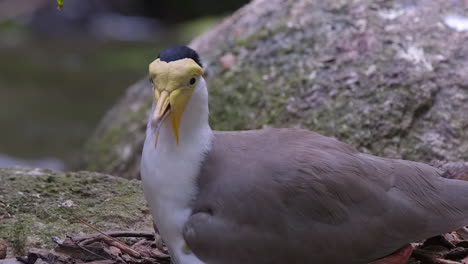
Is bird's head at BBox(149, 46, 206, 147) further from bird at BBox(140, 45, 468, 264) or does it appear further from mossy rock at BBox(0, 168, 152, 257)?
mossy rock at BBox(0, 168, 152, 257)

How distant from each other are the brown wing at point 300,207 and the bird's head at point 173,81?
36 centimetres

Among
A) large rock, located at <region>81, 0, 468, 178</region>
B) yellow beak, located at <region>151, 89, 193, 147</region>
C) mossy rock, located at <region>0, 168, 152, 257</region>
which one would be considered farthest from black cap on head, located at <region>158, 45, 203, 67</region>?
large rock, located at <region>81, 0, 468, 178</region>

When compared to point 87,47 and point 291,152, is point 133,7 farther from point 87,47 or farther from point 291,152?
point 291,152

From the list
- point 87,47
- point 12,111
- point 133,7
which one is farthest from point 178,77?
point 133,7

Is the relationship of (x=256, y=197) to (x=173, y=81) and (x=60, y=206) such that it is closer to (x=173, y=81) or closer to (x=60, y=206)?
(x=173, y=81)

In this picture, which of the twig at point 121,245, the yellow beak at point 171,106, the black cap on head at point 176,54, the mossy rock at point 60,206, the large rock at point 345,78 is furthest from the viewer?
the large rock at point 345,78

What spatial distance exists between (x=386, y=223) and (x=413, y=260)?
1.44 ft

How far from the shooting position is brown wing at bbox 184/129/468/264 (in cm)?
346

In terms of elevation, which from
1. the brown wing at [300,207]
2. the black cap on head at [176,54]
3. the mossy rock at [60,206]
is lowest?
the mossy rock at [60,206]

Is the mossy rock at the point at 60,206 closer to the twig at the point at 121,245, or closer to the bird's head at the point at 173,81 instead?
the twig at the point at 121,245

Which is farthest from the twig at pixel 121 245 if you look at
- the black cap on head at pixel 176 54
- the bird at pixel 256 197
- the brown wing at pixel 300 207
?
the black cap on head at pixel 176 54

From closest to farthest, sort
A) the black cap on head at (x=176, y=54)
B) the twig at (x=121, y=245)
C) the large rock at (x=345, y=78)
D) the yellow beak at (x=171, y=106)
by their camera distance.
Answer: the yellow beak at (x=171, y=106) < the black cap on head at (x=176, y=54) < the twig at (x=121, y=245) < the large rock at (x=345, y=78)

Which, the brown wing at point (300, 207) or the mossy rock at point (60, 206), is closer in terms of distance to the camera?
the brown wing at point (300, 207)

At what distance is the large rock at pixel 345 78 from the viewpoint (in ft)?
17.5
